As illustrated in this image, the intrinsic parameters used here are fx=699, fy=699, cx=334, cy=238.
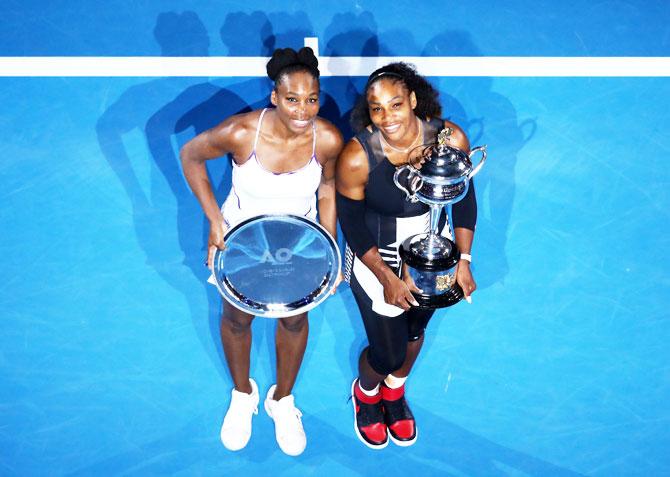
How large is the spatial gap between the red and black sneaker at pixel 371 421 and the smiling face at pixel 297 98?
1.96 meters

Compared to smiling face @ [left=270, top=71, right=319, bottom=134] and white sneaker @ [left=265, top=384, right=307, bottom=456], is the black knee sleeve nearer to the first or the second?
white sneaker @ [left=265, top=384, right=307, bottom=456]

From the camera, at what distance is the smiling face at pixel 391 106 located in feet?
11.2

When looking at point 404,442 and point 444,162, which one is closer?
point 444,162

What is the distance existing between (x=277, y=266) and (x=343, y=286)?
1.01 m

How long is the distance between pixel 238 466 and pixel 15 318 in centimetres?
182

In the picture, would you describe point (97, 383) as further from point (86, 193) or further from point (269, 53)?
point (269, 53)

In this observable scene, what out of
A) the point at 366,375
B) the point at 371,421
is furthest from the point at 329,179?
the point at 371,421

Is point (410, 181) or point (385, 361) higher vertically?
point (410, 181)

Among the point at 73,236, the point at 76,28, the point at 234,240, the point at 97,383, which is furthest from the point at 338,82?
the point at 97,383

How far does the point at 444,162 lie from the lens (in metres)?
3.31

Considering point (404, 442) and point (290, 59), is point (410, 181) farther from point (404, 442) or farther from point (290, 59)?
point (404, 442)

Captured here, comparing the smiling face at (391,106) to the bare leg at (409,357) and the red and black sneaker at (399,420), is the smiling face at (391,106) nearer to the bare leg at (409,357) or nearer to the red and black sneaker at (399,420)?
the bare leg at (409,357)

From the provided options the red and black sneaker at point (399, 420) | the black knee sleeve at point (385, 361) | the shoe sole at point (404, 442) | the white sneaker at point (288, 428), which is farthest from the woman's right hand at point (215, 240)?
→ the shoe sole at point (404, 442)

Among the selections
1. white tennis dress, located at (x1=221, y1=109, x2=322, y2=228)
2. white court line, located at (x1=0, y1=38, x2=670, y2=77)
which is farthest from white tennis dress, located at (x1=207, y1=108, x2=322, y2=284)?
white court line, located at (x1=0, y1=38, x2=670, y2=77)
